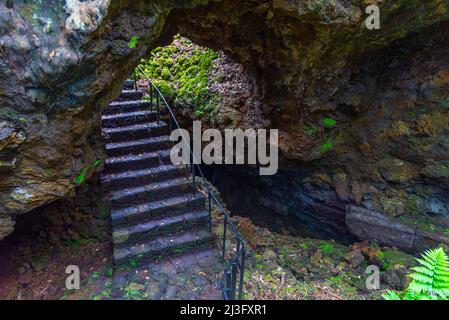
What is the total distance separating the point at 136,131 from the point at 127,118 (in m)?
0.42

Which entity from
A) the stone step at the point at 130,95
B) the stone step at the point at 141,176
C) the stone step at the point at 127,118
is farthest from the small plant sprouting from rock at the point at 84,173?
the stone step at the point at 130,95

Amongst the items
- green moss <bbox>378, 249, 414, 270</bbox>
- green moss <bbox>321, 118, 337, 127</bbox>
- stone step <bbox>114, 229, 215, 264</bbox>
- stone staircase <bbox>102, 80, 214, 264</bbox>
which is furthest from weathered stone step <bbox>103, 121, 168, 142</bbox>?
green moss <bbox>378, 249, 414, 270</bbox>

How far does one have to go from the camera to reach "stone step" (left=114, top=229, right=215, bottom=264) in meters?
4.23

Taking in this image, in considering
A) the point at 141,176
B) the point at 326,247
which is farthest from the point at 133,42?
the point at 326,247

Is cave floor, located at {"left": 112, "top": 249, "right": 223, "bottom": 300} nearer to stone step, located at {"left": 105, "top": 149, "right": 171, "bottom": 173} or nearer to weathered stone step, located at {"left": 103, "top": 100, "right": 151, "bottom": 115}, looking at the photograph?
stone step, located at {"left": 105, "top": 149, "right": 171, "bottom": 173}

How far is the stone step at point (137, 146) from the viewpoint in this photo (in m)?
5.38

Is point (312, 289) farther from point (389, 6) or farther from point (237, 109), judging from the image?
point (389, 6)

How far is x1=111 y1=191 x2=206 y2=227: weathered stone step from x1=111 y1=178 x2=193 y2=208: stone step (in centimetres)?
9

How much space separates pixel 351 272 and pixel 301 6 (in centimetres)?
437

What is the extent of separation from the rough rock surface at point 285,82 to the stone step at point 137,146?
1.11 metres

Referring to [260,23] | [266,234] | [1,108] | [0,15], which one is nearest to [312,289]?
[266,234]

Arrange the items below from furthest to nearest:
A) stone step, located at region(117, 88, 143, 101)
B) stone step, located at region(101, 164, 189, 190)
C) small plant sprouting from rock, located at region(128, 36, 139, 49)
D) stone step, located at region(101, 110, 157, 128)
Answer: stone step, located at region(117, 88, 143, 101) → stone step, located at region(101, 110, 157, 128) → stone step, located at region(101, 164, 189, 190) → small plant sprouting from rock, located at region(128, 36, 139, 49)

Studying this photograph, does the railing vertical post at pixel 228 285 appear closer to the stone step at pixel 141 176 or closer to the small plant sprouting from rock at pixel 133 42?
the stone step at pixel 141 176

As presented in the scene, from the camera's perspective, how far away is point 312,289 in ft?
14.5
